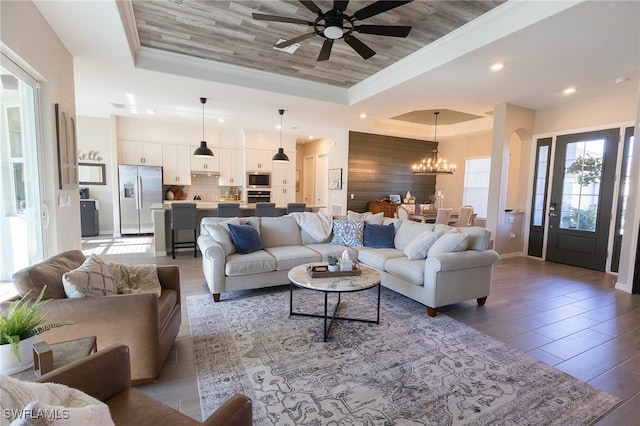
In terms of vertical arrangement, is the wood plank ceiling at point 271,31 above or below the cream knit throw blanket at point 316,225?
above

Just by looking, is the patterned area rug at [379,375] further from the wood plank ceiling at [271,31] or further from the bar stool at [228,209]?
the wood plank ceiling at [271,31]

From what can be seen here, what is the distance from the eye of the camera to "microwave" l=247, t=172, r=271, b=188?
8.32 meters

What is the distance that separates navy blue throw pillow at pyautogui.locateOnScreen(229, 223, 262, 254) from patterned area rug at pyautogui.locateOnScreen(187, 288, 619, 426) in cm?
89

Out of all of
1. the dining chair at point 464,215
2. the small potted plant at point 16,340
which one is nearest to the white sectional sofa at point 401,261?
the small potted plant at point 16,340

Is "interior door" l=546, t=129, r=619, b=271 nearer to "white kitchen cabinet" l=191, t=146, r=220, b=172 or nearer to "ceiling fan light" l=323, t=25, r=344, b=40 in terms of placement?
"ceiling fan light" l=323, t=25, r=344, b=40

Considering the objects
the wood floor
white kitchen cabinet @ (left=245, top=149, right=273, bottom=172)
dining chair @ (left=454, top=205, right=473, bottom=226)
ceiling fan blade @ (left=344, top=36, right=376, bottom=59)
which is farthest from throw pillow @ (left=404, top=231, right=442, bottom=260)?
white kitchen cabinet @ (left=245, top=149, right=273, bottom=172)

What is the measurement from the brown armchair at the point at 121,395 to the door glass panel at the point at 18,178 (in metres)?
1.88

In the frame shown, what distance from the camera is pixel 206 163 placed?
8.02m

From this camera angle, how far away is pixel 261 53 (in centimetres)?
401

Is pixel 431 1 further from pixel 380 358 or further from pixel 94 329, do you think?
pixel 94 329

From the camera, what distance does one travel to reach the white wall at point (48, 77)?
224 centimetres

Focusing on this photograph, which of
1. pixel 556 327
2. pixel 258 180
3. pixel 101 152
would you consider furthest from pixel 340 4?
pixel 101 152

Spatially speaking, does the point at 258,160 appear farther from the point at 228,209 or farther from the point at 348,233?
the point at 348,233

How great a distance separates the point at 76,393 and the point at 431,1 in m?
3.67
